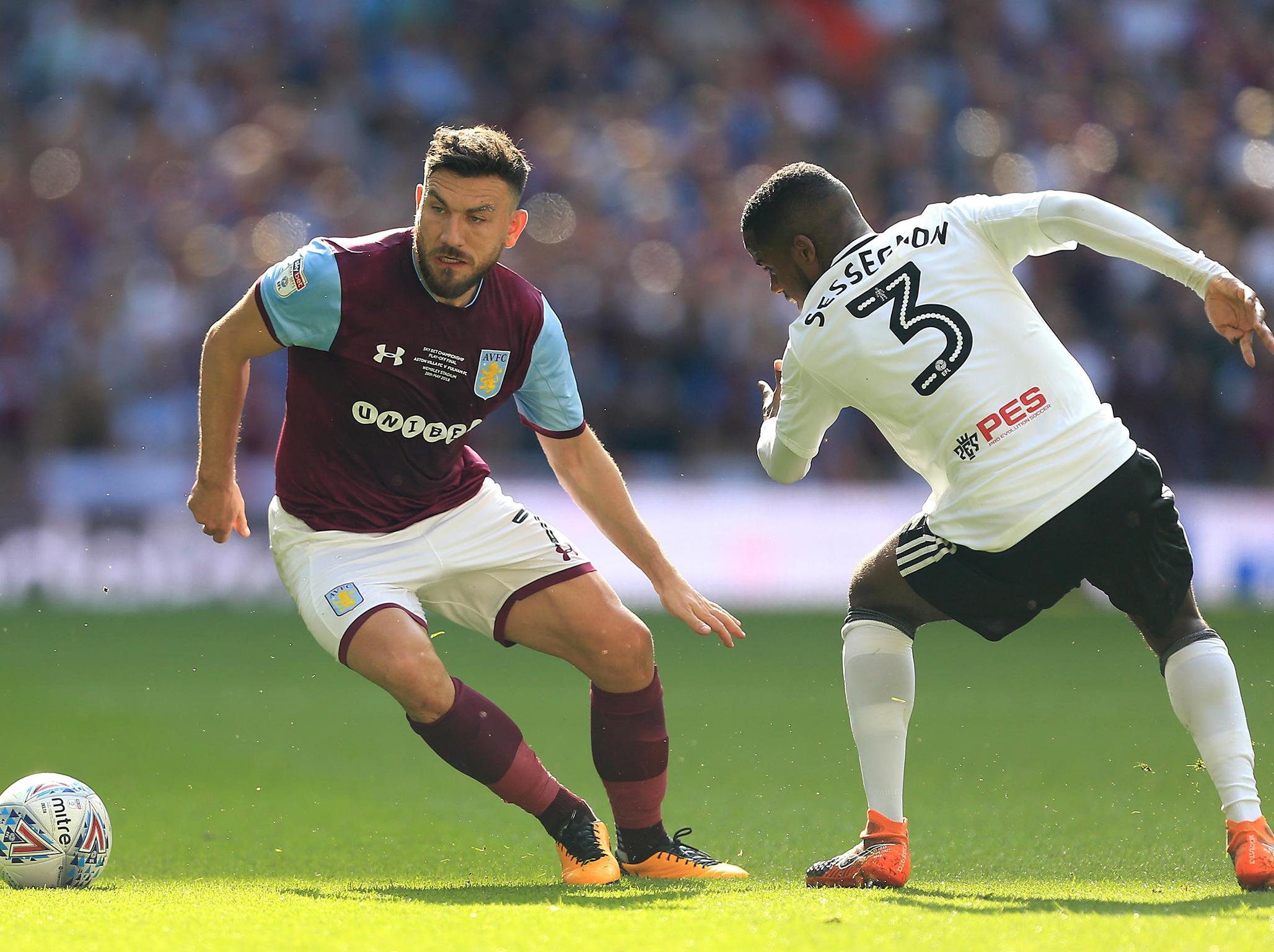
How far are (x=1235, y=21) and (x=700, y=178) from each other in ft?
19.8

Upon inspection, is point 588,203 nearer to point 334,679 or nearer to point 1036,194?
point 334,679

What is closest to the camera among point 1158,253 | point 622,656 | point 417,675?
point 1158,253

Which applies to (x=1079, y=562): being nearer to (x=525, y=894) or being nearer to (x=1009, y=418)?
(x=1009, y=418)

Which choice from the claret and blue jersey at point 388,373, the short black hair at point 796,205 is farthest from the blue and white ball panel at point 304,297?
the short black hair at point 796,205

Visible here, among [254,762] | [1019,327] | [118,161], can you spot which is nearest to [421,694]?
[1019,327]

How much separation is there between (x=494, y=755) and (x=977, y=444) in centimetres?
154

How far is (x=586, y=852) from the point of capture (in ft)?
15.1

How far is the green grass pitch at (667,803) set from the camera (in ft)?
11.9

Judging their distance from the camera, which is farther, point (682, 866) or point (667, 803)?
point (667, 803)

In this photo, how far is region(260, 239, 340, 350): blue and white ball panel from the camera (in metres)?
4.57

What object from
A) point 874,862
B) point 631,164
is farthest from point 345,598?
point 631,164

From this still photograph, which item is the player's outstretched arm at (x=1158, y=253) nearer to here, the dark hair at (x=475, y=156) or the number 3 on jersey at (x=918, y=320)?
the number 3 on jersey at (x=918, y=320)

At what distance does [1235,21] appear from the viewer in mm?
16469

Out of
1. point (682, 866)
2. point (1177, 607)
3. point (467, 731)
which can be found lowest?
point (682, 866)
